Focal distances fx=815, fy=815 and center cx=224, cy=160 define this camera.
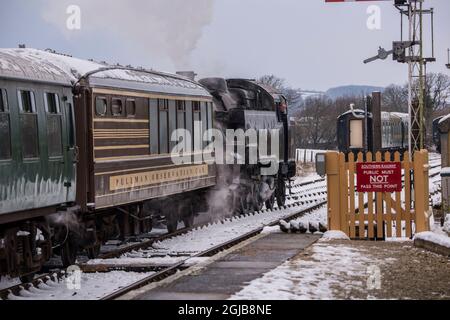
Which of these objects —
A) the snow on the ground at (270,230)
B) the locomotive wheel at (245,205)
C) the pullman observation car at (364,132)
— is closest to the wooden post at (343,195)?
the snow on the ground at (270,230)

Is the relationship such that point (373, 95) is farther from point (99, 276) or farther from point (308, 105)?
point (308, 105)

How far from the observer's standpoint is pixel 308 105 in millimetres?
84625

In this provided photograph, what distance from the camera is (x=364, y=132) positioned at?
3291 centimetres

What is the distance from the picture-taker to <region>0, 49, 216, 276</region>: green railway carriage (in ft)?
35.2

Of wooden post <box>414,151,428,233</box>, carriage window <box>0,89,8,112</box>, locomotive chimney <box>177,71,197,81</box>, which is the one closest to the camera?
carriage window <box>0,89,8,112</box>

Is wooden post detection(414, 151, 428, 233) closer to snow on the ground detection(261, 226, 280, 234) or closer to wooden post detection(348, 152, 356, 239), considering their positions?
wooden post detection(348, 152, 356, 239)

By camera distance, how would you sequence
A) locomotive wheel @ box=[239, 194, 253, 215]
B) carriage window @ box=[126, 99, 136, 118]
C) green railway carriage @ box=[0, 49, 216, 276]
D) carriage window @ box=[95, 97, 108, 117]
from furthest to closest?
locomotive wheel @ box=[239, 194, 253, 215] → carriage window @ box=[126, 99, 136, 118] → carriage window @ box=[95, 97, 108, 117] → green railway carriage @ box=[0, 49, 216, 276]

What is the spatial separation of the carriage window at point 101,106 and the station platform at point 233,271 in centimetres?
313

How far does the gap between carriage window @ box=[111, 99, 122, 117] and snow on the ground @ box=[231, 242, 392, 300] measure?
4.15m

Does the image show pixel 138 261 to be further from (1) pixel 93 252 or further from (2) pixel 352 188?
(2) pixel 352 188

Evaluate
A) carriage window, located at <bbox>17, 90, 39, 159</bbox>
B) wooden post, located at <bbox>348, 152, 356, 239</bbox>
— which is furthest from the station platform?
carriage window, located at <bbox>17, 90, 39, 159</bbox>

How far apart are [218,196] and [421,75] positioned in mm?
6858

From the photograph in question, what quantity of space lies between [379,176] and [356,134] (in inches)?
1003
